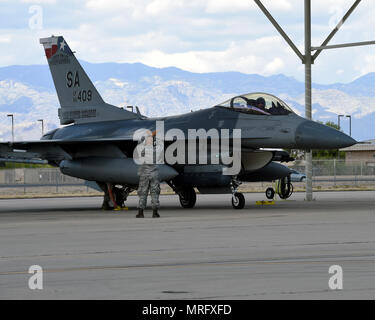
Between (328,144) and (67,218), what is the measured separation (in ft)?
20.8

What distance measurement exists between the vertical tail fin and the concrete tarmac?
8079mm

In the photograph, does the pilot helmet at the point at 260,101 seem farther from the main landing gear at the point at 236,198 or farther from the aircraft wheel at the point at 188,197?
the aircraft wheel at the point at 188,197

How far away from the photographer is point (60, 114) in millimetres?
23078

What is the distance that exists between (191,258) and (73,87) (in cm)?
1468

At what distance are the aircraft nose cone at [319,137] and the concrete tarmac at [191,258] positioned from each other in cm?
337

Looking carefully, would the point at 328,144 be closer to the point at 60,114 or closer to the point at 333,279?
the point at 60,114

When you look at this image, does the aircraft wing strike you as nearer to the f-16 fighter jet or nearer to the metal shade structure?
the f-16 fighter jet

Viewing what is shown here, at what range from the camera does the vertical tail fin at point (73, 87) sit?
22.3 metres

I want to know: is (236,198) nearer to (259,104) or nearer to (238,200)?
(238,200)
